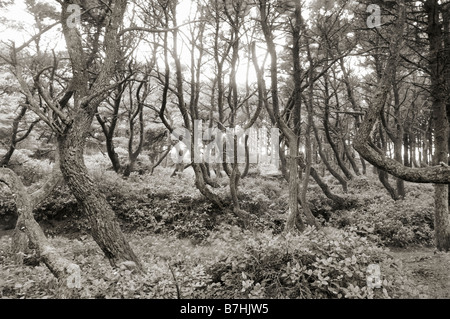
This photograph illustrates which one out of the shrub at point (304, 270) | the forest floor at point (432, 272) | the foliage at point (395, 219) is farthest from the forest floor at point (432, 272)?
the shrub at point (304, 270)

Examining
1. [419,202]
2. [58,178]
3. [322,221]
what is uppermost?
[58,178]

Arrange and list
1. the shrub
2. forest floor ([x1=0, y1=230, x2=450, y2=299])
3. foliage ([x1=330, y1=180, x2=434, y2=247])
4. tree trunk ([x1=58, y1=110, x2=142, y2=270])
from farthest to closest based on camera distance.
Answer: foliage ([x1=330, y1=180, x2=434, y2=247])
forest floor ([x1=0, y1=230, x2=450, y2=299])
tree trunk ([x1=58, y1=110, x2=142, y2=270])
the shrub

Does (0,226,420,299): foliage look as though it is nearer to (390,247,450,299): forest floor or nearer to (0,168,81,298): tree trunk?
(0,168,81,298): tree trunk

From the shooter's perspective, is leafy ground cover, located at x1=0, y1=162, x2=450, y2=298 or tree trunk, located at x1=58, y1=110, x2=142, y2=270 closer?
leafy ground cover, located at x1=0, y1=162, x2=450, y2=298

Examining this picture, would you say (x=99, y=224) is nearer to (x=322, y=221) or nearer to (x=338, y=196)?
(x=322, y=221)

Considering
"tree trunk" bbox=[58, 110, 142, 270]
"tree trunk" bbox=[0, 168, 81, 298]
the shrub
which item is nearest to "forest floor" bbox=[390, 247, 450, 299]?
the shrub

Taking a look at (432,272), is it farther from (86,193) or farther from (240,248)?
(86,193)

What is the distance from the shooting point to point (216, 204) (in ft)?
40.7

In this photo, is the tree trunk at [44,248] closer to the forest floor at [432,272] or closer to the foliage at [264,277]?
the foliage at [264,277]

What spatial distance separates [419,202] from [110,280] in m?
13.6

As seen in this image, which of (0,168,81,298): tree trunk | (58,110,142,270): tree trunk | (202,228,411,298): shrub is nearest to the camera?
(0,168,81,298): tree trunk
